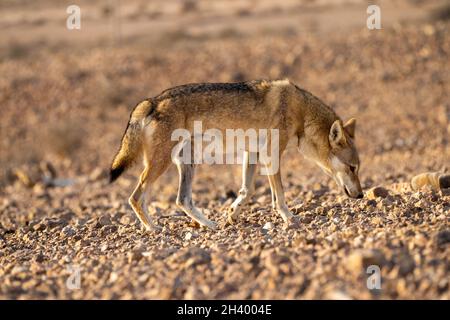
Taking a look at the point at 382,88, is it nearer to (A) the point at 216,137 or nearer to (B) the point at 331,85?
(B) the point at 331,85

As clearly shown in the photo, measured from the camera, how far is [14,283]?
6.75 meters

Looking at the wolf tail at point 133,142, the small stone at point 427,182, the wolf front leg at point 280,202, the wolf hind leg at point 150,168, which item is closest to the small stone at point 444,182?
the small stone at point 427,182

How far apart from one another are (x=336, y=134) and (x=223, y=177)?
632 cm

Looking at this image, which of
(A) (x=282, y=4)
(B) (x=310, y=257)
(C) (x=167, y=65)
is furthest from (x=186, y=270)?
(A) (x=282, y=4)

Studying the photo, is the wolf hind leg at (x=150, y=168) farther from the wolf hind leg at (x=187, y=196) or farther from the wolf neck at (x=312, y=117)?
the wolf neck at (x=312, y=117)

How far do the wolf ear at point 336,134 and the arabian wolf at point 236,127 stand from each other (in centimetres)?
1

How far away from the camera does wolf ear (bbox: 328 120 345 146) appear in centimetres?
952

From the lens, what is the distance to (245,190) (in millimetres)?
9516

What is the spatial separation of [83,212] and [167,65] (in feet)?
43.6

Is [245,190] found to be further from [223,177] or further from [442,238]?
[223,177]

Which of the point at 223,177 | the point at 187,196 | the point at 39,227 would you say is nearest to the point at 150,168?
the point at 187,196

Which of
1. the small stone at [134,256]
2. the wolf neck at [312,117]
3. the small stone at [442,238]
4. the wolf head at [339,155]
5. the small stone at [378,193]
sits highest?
the wolf neck at [312,117]

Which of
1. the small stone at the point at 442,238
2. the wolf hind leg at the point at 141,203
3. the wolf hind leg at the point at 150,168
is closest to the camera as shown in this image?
the small stone at the point at 442,238

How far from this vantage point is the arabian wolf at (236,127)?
8.80 meters
